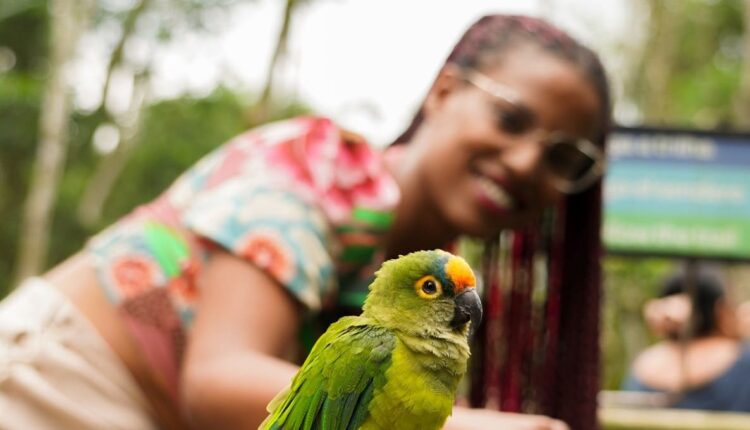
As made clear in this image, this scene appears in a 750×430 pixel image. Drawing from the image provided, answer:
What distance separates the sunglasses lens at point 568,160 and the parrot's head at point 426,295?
1.76ft

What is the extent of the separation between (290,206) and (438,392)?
42 cm

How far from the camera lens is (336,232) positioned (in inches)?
35.9

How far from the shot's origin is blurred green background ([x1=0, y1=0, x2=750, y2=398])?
35.8ft

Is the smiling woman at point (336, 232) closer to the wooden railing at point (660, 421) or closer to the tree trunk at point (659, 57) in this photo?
the wooden railing at point (660, 421)

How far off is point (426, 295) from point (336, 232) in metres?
0.43

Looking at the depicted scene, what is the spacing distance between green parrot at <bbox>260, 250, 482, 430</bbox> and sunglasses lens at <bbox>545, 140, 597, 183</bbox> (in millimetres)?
538

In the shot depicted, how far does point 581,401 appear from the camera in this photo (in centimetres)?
103

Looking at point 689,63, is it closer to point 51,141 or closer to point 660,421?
point 51,141

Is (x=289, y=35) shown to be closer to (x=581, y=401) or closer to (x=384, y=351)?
(x=581, y=401)

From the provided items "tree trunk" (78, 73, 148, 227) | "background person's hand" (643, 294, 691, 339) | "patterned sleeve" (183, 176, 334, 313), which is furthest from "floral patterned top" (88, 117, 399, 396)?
"tree trunk" (78, 73, 148, 227)

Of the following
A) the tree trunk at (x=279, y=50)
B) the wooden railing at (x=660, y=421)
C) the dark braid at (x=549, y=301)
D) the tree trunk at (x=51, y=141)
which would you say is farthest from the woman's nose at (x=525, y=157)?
the tree trunk at (x=51, y=141)

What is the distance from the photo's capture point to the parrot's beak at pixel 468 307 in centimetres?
48

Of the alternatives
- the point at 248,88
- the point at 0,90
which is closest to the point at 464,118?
the point at 0,90

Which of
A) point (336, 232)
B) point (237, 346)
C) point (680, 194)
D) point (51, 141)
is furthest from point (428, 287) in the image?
point (51, 141)
